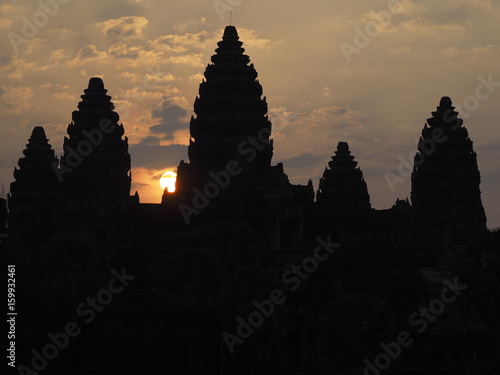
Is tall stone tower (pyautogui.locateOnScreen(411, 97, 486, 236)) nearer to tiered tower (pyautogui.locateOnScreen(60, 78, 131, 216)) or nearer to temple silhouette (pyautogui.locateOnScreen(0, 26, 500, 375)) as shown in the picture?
temple silhouette (pyautogui.locateOnScreen(0, 26, 500, 375))

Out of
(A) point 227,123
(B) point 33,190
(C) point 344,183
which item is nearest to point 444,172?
(A) point 227,123

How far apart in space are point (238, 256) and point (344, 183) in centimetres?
9001

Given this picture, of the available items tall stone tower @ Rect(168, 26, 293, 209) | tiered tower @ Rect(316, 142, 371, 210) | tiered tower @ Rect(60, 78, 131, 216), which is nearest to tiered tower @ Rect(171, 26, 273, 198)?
tall stone tower @ Rect(168, 26, 293, 209)

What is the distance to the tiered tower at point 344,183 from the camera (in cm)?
17938

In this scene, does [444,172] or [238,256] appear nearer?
[238,256]

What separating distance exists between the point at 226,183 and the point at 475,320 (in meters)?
44.3

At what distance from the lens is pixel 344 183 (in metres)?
183

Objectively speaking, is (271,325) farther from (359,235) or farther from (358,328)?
(359,235)

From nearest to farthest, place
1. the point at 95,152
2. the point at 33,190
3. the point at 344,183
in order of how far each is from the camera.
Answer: the point at 95,152 → the point at 33,190 → the point at 344,183

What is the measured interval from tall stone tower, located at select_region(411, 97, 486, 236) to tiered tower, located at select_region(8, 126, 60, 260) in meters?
48.0

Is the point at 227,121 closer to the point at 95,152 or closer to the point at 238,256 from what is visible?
the point at 95,152

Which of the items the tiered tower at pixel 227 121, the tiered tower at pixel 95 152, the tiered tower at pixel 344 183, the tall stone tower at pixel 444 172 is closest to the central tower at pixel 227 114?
the tiered tower at pixel 227 121

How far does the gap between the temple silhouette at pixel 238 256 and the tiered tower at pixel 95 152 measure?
0.30 m

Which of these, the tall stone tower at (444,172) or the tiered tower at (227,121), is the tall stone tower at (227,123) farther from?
the tall stone tower at (444,172)
